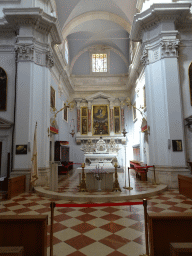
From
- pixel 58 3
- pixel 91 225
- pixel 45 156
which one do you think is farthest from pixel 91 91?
pixel 91 225

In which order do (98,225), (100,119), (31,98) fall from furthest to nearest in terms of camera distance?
(100,119) < (31,98) < (98,225)

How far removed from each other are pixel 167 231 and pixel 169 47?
8271 millimetres

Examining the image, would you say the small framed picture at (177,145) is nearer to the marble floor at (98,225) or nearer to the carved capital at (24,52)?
the marble floor at (98,225)

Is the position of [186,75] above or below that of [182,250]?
above

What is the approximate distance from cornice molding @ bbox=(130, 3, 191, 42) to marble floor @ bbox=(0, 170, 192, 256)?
7.82 m

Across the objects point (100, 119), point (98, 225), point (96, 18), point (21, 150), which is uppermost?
point (96, 18)

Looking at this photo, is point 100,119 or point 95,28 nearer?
point 95,28

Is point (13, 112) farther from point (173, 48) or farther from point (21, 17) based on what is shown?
point (173, 48)

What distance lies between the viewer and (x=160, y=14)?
875cm

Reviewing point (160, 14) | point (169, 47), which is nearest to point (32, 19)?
point (160, 14)

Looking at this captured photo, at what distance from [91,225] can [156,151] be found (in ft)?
18.1

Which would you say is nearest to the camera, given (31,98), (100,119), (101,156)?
(31,98)

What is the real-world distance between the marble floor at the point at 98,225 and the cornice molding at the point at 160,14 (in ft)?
25.7

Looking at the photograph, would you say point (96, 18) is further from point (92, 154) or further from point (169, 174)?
point (169, 174)
